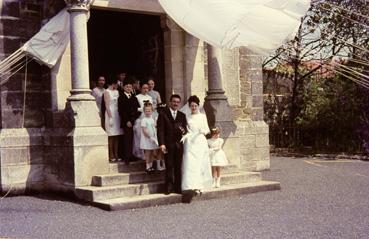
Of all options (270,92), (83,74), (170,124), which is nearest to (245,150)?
(170,124)

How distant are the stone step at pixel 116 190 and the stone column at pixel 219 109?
2156 mm

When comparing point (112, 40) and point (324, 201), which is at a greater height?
point (112, 40)

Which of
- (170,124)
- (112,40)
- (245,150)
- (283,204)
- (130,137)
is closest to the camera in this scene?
(283,204)

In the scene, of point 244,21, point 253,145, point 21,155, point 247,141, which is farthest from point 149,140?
point 253,145

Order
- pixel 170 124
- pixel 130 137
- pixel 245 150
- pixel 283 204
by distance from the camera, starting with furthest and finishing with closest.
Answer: pixel 245 150 → pixel 130 137 → pixel 170 124 → pixel 283 204

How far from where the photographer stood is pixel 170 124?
8.91 metres

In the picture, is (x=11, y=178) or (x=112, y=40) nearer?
(x=11, y=178)

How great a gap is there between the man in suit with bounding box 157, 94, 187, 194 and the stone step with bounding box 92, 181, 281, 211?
290 mm

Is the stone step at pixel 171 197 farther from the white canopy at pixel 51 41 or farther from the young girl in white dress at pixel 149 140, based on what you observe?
the white canopy at pixel 51 41

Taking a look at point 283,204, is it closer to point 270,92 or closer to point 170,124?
point 170,124

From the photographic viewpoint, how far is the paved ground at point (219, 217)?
A: 6348 millimetres

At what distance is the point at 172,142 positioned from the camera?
8.87 m

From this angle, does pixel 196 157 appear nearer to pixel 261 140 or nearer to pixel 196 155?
pixel 196 155

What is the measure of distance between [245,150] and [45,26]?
18.6ft
